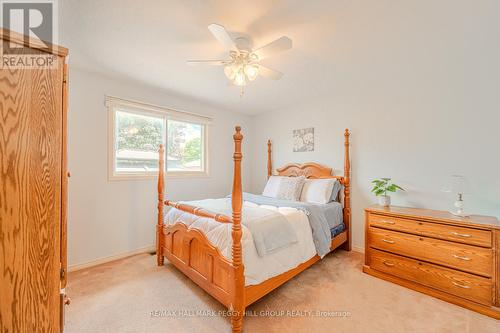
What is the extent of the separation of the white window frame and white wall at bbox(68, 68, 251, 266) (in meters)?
0.06

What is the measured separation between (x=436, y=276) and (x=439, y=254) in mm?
215

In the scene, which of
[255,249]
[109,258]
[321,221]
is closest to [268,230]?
[255,249]

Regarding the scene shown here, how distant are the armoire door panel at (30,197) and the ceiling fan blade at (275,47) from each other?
52.4 inches

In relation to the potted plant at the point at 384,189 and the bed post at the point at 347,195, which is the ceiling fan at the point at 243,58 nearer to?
the bed post at the point at 347,195

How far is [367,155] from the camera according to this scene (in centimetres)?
304

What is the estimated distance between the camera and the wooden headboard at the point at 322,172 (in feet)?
10.3

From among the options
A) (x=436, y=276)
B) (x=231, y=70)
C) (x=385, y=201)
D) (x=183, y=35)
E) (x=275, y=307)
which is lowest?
(x=275, y=307)

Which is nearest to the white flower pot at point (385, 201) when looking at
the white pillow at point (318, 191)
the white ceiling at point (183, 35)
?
the white pillow at point (318, 191)

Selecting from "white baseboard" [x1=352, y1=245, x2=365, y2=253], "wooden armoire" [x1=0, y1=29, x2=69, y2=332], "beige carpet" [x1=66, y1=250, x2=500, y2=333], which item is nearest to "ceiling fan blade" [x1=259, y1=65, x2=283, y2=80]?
"wooden armoire" [x1=0, y1=29, x2=69, y2=332]

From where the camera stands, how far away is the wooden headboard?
123 inches

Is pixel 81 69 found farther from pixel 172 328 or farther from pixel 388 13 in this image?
pixel 388 13

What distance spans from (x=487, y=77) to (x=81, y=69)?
455 cm

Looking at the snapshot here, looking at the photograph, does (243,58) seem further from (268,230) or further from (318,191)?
(318,191)

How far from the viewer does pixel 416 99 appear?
262cm
